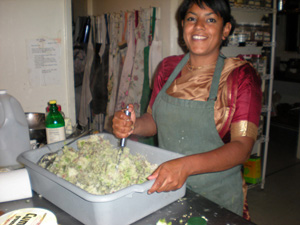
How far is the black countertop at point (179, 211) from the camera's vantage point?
951 millimetres

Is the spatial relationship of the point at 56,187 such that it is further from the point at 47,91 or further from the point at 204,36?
the point at 47,91

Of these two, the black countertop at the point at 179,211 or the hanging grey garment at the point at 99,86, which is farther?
the hanging grey garment at the point at 99,86

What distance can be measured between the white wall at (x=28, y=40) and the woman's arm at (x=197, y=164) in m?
1.46

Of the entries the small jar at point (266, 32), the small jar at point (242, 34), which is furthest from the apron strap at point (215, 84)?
the small jar at point (266, 32)

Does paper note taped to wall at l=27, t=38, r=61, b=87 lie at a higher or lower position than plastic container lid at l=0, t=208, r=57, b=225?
higher

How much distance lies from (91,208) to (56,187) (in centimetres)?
20

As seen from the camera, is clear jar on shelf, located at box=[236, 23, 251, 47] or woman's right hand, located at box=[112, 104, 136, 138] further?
clear jar on shelf, located at box=[236, 23, 251, 47]

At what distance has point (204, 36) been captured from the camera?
141 centimetres

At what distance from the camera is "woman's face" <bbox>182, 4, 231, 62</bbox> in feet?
4.57

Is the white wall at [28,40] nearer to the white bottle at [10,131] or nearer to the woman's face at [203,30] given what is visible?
the white bottle at [10,131]

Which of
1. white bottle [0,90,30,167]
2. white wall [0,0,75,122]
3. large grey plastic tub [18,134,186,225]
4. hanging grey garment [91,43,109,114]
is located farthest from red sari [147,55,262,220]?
hanging grey garment [91,43,109,114]

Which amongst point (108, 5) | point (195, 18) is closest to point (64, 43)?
point (195, 18)

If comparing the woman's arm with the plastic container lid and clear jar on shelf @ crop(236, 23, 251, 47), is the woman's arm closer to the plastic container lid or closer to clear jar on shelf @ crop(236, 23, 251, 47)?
the plastic container lid

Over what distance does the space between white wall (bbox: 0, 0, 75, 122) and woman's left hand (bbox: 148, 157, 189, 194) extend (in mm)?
1491
